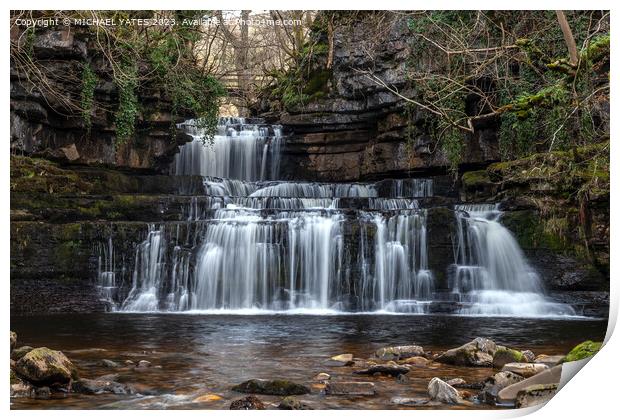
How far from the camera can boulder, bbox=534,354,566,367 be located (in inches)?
198

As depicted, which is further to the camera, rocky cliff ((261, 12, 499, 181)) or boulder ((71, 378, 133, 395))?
rocky cliff ((261, 12, 499, 181))

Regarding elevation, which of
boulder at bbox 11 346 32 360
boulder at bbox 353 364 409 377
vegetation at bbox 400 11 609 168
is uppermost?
vegetation at bbox 400 11 609 168

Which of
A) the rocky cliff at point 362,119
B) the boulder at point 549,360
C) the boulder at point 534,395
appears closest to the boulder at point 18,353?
the boulder at point 534,395

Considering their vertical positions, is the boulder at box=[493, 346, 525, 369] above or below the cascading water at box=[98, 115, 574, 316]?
below

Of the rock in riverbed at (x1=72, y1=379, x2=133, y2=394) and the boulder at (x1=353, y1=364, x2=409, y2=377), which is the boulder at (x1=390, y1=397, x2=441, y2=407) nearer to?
the boulder at (x1=353, y1=364, x2=409, y2=377)

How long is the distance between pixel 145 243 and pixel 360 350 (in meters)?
5.07

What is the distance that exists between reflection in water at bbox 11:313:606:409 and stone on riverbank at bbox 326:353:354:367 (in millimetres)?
107

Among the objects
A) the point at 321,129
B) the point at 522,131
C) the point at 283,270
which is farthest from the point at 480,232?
the point at 321,129

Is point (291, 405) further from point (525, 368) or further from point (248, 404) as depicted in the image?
point (525, 368)

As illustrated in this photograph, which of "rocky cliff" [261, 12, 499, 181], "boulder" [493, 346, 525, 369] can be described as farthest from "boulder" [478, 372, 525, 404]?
"rocky cliff" [261, 12, 499, 181]

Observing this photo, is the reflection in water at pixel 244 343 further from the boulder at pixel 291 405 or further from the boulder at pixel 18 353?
the boulder at pixel 18 353

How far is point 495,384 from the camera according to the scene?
4336mm

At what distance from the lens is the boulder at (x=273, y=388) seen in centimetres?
431

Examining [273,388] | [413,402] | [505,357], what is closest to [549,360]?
[505,357]
